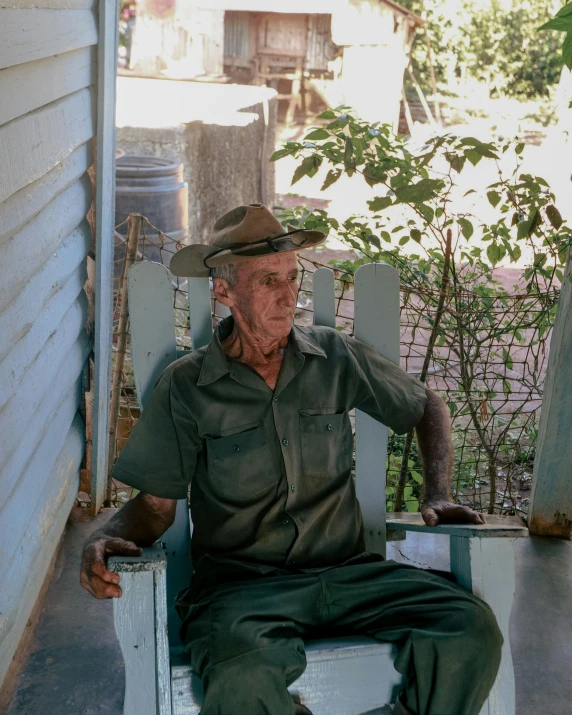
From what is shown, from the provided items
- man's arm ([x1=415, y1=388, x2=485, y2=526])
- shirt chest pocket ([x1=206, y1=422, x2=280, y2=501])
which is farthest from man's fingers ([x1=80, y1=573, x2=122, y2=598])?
man's arm ([x1=415, y1=388, x2=485, y2=526])

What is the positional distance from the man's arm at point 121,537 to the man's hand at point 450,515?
618 millimetres

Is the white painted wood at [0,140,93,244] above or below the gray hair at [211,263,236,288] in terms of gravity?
above

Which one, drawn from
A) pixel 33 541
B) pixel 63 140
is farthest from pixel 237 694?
pixel 63 140

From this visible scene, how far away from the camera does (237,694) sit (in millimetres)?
1677

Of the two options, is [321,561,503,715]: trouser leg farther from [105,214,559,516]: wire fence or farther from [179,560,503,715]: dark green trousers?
[105,214,559,516]: wire fence

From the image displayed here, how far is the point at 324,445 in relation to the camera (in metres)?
2.13

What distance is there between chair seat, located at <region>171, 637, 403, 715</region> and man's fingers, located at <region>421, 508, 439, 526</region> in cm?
30

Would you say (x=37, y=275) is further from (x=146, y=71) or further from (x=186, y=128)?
(x=146, y=71)

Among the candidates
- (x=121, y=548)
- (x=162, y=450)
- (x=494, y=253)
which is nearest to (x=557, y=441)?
(x=494, y=253)

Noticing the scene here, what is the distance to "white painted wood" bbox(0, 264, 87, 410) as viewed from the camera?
2145 mm

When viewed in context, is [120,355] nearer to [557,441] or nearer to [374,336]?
[374,336]

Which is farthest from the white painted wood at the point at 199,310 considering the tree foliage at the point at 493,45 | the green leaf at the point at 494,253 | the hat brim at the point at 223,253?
the tree foliage at the point at 493,45

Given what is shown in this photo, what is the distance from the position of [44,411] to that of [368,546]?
107 centimetres

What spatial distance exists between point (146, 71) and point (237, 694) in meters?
14.4
